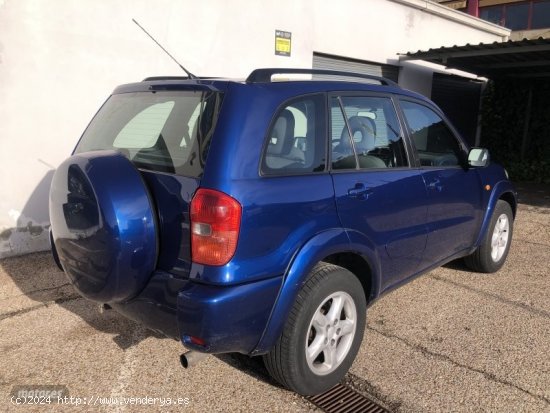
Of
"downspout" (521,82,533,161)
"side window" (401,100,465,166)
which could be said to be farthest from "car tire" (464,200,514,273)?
"downspout" (521,82,533,161)

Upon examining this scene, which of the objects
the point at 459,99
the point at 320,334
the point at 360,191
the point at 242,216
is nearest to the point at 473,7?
the point at 459,99

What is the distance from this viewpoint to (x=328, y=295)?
2.64 m

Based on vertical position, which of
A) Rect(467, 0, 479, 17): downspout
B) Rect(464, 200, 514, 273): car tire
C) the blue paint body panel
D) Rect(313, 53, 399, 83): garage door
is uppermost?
Rect(467, 0, 479, 17): downspout

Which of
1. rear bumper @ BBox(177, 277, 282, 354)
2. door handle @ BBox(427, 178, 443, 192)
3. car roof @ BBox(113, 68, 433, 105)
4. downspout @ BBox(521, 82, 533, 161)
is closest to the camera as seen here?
rear bumper @ BBox(177, 277, 282, 354)

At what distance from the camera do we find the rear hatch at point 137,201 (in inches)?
91.2

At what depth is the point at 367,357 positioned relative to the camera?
3.15 metres

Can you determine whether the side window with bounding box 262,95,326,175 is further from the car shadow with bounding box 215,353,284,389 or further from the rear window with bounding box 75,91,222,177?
the car shadow with bounding box 215,353,284,389

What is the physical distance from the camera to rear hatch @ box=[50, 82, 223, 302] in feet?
7.60

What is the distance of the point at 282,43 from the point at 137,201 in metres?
5.79

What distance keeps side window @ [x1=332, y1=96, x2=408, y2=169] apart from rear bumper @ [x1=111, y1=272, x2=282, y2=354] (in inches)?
37.9

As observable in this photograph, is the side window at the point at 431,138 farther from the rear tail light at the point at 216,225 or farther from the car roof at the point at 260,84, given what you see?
the rear tail light at the point at 216,225

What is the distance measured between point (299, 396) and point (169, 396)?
742mm

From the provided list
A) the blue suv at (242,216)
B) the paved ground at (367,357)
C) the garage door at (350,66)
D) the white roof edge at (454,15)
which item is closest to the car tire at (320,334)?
the blue suv at (242,216)

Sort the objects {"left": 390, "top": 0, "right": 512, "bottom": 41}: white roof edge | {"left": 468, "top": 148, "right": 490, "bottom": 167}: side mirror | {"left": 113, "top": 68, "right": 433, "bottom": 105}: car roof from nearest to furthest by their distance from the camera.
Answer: {"left": 113, "top": 68, "right": 433, "bottom": 105}: car roof
{"left": 468, "top": 148, "right": 490, "bottom": 167}: side mirror
{"left": 390, "top": 0, "right": 512, "bottom": 41}: white roof edge
